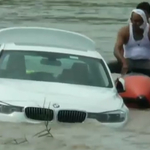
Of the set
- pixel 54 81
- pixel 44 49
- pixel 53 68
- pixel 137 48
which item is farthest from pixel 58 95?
pixel 137 48

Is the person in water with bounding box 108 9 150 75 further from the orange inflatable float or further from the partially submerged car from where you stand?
the partially submerged car

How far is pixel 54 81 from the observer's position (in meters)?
11.3

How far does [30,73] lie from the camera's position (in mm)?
11492

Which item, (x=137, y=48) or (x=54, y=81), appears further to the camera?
(x=137, y=48)

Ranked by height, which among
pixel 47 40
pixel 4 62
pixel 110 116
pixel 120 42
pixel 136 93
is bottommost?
pixel 136 93

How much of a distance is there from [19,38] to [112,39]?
52.3 feet

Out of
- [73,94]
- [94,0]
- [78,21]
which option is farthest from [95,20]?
[73,94]

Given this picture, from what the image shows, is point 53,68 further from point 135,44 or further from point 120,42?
point 135,44

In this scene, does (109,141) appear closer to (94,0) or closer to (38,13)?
(38,13)

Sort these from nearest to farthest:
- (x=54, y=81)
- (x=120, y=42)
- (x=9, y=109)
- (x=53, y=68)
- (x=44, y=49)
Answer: (x=9, y=109), (x=54, y=81), (x=53, y=68), (x=44, y=49), (x=120, y=42)

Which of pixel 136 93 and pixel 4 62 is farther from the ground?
pixel 4 62

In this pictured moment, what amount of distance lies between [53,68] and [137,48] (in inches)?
134

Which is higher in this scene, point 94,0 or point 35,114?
point 35,114

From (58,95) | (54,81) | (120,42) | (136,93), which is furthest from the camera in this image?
(120,42)
